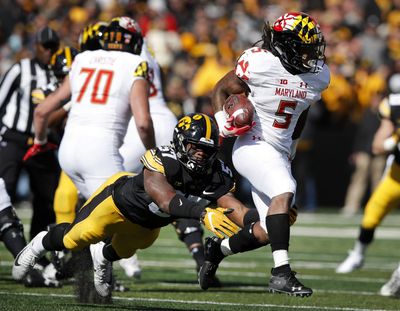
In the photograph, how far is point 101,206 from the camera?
6188 millimetres

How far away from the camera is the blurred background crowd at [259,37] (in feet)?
53.2

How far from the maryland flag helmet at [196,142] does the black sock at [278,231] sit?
1.61 ft

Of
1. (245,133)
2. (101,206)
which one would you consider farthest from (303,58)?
(101,206)

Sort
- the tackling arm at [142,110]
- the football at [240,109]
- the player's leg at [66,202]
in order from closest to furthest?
the football at [240,109] → the tackling arm at [142,110] → the player's leg at [66,202]

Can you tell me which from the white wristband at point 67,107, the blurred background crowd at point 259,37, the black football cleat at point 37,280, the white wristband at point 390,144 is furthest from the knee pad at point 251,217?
the blurred background crowd at point 259,37

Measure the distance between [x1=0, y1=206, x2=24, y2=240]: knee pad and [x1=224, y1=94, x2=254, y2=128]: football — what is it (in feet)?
6.26

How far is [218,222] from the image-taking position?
5.30 m

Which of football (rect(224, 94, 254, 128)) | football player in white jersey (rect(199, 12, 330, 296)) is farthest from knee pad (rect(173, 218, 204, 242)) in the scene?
football (rect(224, 94, 254, 128))

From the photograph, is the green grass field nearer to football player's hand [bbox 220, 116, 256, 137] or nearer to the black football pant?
the black football pant

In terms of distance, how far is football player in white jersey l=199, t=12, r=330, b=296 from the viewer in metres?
6.25

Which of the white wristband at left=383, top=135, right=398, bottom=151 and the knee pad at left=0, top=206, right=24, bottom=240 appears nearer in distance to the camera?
the knee pad at left=0, top=206, right=24, bottom=240

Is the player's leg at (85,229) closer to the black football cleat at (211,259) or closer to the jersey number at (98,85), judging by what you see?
the black football cleat at (211,259)

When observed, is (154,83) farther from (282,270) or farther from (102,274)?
(282,270)

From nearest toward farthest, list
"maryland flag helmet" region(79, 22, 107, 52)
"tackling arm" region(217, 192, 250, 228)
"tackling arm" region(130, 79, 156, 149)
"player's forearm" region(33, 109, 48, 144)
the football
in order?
"tackling arm" region(217, 192, 250, 228) → the football → "tackling arm" region(130, 79, 156, 149) → "player's forearm" region(33, 109, 48, 144) → "maryland flag helmet" region(79, 22, 107, 52)
